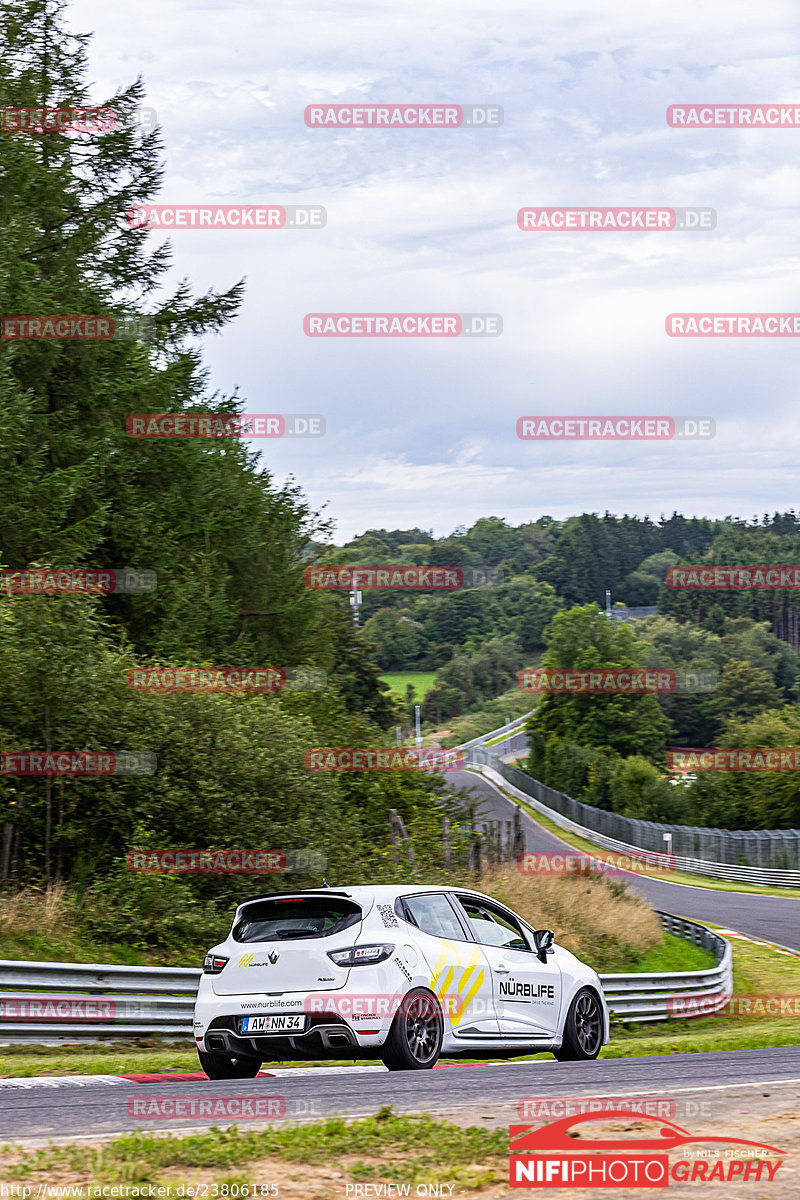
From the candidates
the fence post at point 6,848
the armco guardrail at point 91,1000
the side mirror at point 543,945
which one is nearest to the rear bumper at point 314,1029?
the side mirror at point 543,945

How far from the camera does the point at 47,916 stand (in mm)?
14703

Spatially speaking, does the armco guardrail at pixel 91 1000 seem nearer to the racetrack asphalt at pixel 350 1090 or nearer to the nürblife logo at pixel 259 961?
the racetrack asphalt at pixel 350 1090

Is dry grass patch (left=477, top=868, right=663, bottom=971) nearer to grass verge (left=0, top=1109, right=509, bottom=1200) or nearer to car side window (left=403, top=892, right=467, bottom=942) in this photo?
car side window (left=403, top=892, right=467, bottom=942)

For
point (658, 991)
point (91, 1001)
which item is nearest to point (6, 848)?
point (91, 1001)

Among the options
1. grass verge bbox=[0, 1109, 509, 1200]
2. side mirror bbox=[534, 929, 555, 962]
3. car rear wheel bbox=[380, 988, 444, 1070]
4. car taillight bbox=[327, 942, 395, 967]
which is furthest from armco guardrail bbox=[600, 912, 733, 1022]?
grass verge bbox=[0, 1109, 509, 1200]

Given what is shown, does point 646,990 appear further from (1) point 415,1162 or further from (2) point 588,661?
(2) point 588,661

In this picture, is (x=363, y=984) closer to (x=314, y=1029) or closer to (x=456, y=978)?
(x=314, y=1029)

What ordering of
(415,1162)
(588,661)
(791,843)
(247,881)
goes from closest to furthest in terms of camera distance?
(415,1162) → (247,881) → (791,843) → (588,661)

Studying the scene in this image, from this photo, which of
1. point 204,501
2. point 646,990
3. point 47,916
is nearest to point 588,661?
point 204,501

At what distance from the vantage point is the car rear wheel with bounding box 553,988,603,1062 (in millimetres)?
11180

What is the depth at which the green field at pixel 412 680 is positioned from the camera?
15025 centimetres

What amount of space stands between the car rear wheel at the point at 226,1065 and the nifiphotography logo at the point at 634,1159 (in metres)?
3.74

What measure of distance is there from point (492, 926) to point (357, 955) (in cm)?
202

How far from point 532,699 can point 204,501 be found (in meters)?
134
